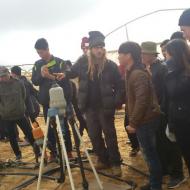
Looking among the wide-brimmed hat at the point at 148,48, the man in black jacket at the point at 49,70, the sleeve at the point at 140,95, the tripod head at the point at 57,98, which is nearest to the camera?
the sleeve at the point at 140,95

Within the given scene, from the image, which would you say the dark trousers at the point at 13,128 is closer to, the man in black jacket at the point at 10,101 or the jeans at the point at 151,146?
the man in black jacket at the point at 10,101

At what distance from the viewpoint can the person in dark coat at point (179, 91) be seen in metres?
4.24

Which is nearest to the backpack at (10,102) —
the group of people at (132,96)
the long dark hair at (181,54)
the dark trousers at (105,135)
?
the group of people at (132,96)

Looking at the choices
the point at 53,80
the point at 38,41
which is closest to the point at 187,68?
the point at 53,80

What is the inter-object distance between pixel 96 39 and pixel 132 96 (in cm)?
138

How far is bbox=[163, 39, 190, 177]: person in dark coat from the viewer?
424 cm

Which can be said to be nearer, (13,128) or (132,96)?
(132,96)

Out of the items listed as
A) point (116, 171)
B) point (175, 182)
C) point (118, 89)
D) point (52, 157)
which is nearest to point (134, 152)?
point (116, 171)

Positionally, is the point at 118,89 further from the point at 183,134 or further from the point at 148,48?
the point at 183,134

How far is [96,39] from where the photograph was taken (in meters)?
5.84

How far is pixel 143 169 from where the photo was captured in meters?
6.16

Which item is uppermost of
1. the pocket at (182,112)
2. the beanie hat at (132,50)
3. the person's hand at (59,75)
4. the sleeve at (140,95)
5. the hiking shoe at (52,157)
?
the beanie hat at (132,50)

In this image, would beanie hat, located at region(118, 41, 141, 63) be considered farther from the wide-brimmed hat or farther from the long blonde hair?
the long blonde hair

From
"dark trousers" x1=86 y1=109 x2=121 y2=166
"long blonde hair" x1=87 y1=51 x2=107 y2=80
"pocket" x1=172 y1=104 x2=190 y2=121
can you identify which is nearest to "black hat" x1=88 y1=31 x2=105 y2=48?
"long blonde hair" x1=87 y1=51 x2=107 y2=80
